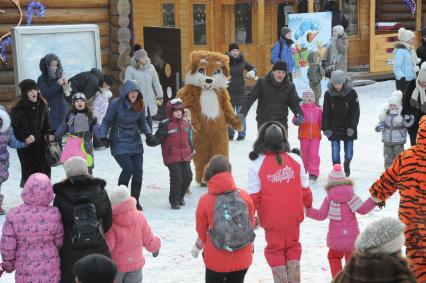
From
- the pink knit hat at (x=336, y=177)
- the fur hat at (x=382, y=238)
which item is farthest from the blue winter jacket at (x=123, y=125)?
the fur hat at (x=382, y=238)

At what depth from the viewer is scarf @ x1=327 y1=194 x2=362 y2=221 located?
6199 mm

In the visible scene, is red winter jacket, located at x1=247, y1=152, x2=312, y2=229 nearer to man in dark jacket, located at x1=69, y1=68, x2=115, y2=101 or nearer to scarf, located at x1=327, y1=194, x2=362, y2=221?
scarf, located at x1=327, y1=194, x2=362, y2=221

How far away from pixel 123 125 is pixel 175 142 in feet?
2.11

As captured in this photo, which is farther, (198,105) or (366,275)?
(198,105)

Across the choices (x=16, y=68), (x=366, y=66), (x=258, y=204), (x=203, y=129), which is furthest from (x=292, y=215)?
(x=366, y=66)

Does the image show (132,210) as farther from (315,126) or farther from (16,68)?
(16,68)

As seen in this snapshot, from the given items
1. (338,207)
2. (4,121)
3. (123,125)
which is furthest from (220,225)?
(4,121)

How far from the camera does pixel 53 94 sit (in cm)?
1156

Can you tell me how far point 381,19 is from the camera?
24688 millimetres

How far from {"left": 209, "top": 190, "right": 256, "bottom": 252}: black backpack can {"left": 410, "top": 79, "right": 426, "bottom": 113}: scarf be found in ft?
15.9

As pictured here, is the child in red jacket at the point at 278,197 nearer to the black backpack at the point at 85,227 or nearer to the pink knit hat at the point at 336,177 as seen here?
the pink knit hat at the point at 336,177

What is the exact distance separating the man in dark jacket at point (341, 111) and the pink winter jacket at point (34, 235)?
542 cm

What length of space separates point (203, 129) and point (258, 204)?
405 cm

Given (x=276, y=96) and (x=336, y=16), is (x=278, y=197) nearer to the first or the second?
(x=276, y=96)
